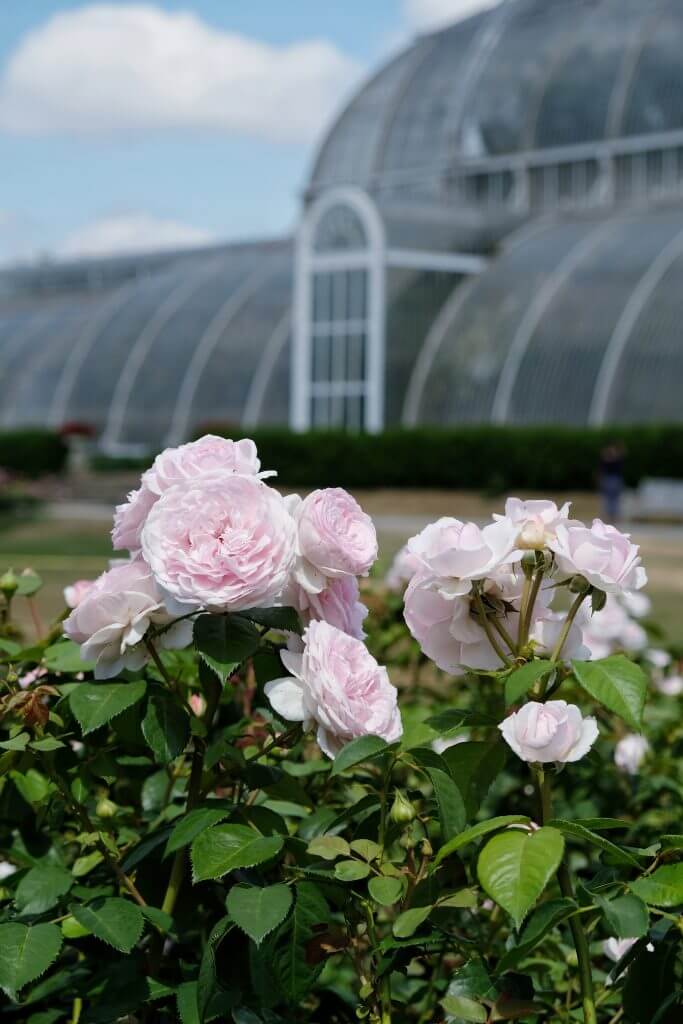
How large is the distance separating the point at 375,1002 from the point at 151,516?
0.76m

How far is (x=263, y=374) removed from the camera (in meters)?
32.9

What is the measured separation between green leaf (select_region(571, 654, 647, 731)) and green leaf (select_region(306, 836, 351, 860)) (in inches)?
16.2

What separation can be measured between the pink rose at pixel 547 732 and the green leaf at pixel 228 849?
0.36 meters

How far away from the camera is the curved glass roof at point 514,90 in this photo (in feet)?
115

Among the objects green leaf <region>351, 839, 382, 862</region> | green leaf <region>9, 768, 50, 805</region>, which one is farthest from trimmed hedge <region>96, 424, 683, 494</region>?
green leaf <region>351, 839, 382, 862</region>

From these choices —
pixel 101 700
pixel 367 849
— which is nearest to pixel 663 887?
pixel 367 849

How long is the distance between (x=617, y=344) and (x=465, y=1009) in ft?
83.7

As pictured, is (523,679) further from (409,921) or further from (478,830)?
(409,921)

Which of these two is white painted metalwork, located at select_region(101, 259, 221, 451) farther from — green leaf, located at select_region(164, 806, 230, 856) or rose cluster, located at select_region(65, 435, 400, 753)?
green leaf, located at select_region(164, 806, 230, 856)

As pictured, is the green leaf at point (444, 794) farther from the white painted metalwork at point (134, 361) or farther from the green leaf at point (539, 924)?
the white painted metalwork at point (134, 361)

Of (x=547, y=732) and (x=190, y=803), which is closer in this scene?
(x=547, y=732)

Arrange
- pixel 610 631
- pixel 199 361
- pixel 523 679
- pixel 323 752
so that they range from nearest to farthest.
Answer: pixel 523 679
pixel 323 752
pixel 610 631
pixel 199 361

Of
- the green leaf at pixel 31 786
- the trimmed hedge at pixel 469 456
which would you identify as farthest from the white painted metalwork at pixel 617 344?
the green leaf at pixel 31 786

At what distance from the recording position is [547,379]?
27.8 meters
